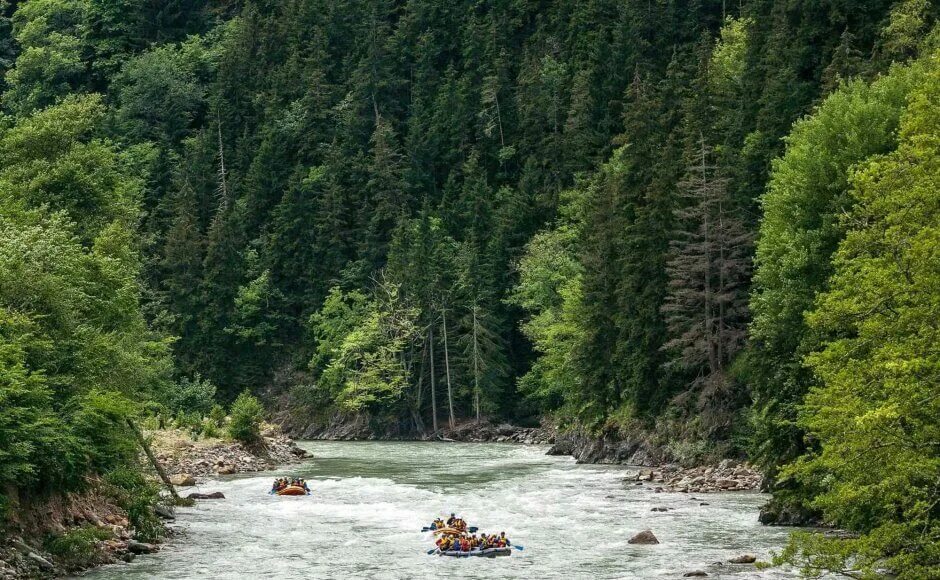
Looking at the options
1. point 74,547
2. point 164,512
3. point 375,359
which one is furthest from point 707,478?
point 375,359

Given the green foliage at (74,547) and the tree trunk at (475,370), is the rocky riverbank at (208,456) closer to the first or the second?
the green foliage at (74,547)

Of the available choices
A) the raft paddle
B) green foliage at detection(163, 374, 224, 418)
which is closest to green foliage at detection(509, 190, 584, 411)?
green foliage at detection(163, 374, 224, 418)

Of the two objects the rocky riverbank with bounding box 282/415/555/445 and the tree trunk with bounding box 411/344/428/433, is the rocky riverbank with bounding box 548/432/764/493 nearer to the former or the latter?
the rocky riverbank with bounding box 282/415/555/445

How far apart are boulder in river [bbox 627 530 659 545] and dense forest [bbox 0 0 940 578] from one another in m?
4.52

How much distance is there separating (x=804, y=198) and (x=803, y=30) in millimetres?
34746

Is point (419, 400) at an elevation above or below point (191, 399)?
below

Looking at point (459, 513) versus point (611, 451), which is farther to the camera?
point (611, 451)

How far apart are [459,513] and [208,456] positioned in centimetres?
2162

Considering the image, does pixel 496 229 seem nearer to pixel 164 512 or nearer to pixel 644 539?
pixel 164 512

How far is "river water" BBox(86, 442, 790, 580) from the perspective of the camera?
2908cm

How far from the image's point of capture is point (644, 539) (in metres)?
32.5

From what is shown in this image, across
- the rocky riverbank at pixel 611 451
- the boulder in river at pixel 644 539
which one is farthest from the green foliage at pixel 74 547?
the rocky riverbank at pixel 611 451

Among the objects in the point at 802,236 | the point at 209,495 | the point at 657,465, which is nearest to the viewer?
the point at 802,236

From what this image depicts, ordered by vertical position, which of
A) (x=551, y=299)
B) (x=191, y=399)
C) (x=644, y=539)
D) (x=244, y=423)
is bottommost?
(x=644, y=539)
